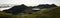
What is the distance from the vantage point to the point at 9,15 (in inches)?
39.1

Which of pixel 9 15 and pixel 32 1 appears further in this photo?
pixel 32 1

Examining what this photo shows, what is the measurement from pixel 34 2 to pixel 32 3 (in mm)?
35

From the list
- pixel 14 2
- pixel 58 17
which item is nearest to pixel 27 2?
pixel 14 2

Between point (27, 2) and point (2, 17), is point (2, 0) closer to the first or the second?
point (27, 2)

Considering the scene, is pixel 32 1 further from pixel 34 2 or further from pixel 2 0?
pixel 2 0

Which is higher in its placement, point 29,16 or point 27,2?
point 27,2

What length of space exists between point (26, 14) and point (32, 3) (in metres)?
0.44

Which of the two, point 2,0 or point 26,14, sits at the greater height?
point 2,0

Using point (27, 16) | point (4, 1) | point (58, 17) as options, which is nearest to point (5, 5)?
point (4, 1)

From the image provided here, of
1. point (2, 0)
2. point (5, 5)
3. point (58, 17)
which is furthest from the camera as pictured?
point (2, 0)

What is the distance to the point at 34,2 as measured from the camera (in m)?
1.43

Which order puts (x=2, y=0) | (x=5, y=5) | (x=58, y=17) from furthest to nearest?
1. (x=2, y=0)
2. (x=5, y=5)
3. (x=58, y=17)

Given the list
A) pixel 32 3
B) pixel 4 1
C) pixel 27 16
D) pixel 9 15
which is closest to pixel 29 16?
pixel 27 16

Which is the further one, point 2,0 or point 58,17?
point 2,0
